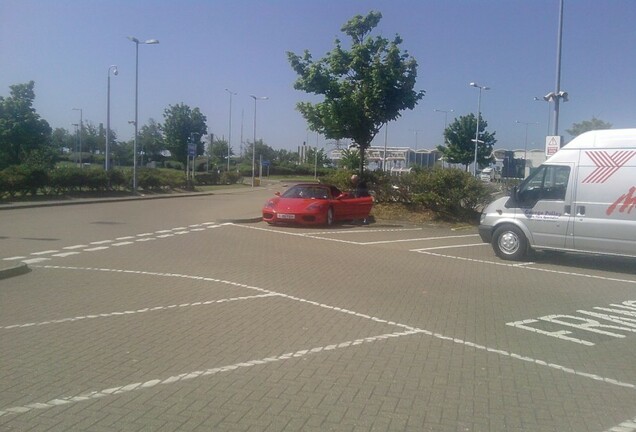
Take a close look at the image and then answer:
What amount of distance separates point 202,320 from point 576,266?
29.2 feet

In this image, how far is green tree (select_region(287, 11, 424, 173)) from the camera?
23.4 metres

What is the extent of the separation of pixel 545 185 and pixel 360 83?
12.3 m

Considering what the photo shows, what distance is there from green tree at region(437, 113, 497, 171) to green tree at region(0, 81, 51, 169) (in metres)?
31.1

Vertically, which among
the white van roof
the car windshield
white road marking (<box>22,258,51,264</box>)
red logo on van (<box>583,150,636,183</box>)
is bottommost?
white road marking (<box>22,258,51,264</box>)

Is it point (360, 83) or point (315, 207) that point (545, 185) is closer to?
point (315, 207)

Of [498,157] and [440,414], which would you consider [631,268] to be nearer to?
[440,414]

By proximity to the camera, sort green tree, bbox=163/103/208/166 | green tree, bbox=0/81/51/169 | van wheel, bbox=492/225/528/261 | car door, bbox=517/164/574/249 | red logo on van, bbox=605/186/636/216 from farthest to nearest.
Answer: green tree, bbox=163/103/208/166, green tree, bbox=0/81/51/169, van wheel, bbox=492/225/528/261, car door, bbox=517/164/574/249, red logo on van, bbox=605/186/636/216

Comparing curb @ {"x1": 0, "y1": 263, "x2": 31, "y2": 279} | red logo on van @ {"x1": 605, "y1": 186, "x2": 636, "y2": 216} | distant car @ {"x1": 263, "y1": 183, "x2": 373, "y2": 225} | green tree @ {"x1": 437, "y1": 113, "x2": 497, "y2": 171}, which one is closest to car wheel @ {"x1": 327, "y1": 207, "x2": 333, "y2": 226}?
distant car @ {"x1": 263, "y1": 183, "x2": 373, "y2": 225}

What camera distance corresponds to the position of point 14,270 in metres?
10.5

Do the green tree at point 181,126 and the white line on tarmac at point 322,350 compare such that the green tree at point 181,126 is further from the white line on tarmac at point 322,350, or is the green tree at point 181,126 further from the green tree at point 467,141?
the white line on tarmac at point 322,350

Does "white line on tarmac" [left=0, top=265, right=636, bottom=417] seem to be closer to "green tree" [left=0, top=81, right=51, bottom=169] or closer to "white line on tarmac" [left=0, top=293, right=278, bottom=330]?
"white line on tarmac" [left=0, top=293, right=278, bottom=330]

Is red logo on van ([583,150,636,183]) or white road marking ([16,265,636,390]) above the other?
red logo on van ([583,150,636,183])

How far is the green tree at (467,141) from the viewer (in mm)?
50406

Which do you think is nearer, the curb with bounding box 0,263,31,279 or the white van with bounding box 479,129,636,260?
the curb with bounding box 0,263,31,279
